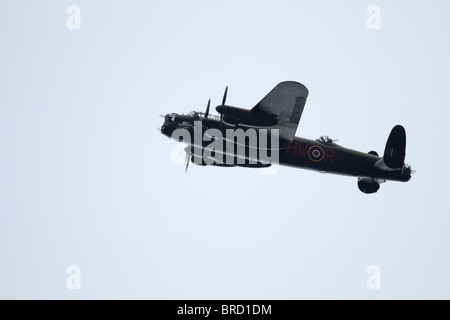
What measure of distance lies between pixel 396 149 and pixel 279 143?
21.2ft

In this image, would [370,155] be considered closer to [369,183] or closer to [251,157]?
[369,183]

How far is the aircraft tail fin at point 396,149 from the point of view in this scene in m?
32.6

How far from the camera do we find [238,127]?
99.8 feet

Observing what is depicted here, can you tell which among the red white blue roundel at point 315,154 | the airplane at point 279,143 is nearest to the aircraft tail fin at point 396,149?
the airplane at point 279,143

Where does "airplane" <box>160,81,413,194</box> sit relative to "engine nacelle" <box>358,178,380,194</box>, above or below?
above

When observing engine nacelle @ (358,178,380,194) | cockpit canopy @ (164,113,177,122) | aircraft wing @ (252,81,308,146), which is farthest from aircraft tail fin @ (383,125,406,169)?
cockpit canopy @ (164,113,177,122)

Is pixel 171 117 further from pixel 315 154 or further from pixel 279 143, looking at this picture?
pixel 315 154

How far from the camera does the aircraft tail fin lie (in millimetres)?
32594

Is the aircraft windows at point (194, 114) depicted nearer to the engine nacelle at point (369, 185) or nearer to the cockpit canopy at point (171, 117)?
the cockpit canopy at point (171, 117)

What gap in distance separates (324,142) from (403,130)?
4222 millimetres

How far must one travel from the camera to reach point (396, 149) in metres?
32.7

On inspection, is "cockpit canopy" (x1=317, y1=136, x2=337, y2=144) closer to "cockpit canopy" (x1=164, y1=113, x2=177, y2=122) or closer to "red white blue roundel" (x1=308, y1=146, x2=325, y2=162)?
"red white blue roundel" (x1=308, y1=146, x2=325, y2=162)

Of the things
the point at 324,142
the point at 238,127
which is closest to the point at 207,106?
the point at 238,127

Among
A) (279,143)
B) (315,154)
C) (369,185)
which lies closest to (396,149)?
(369,185)
